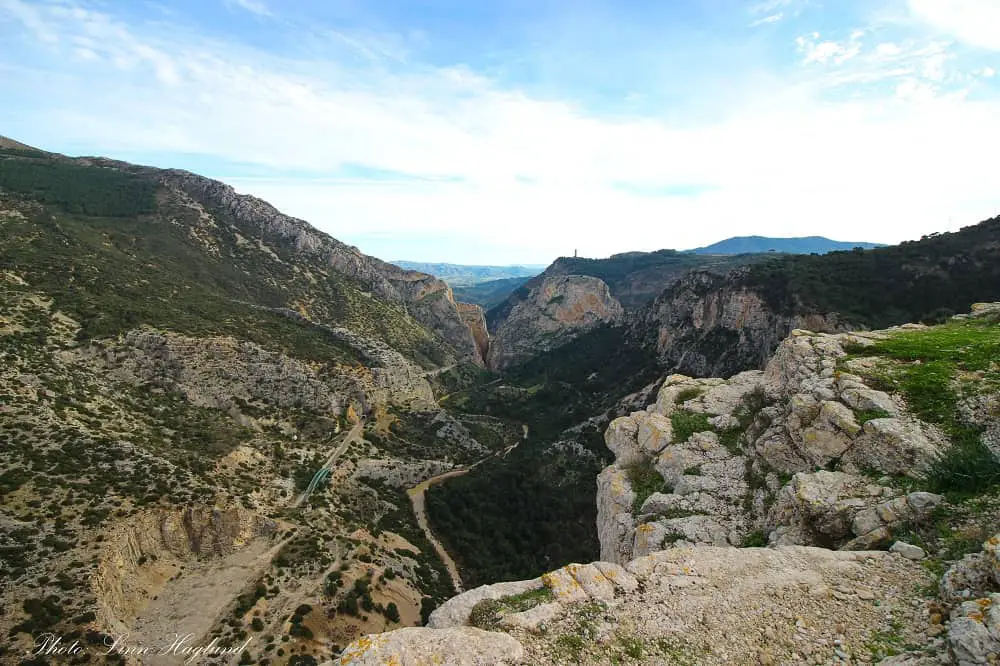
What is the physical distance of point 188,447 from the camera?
38.9 metres

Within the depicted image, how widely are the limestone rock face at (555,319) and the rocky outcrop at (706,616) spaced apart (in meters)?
133

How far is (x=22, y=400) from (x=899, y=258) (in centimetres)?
9862

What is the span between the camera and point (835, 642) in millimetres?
8438

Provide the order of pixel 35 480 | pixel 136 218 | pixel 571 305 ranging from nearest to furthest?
pixel 35 480
pixel 136 218
pixel 571 305

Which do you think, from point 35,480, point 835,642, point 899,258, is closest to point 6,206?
point 35,480

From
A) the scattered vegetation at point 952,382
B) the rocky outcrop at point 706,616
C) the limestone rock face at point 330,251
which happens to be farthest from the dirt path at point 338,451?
the limestone rock face at point 330,251

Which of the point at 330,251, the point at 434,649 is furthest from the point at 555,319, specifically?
the point at 434,649

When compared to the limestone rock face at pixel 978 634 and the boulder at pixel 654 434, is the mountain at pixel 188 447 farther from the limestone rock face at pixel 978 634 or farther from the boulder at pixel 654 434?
the limestone rock face at pixel 978 634

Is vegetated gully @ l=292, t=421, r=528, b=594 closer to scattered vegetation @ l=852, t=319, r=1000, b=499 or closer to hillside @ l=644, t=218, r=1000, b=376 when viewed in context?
scattered vegetation @ l=852, t=319, r=1000, b=499

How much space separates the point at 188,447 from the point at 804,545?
4381 cm

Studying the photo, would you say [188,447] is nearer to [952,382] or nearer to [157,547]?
[157,547]

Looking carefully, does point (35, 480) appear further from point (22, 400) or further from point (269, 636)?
point (269, 636)

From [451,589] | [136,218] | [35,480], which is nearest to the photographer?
[35,480]

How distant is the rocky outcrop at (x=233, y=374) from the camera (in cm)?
4562
